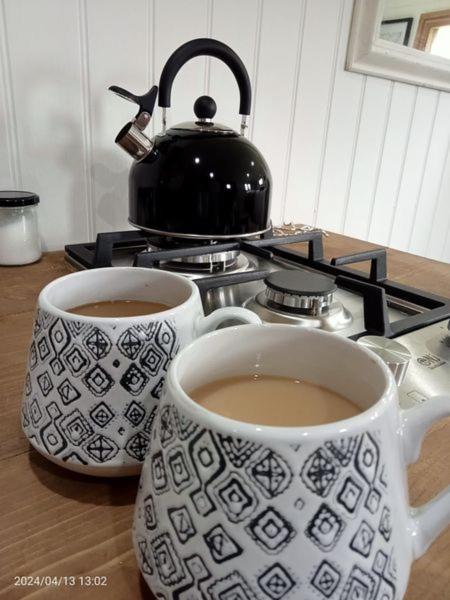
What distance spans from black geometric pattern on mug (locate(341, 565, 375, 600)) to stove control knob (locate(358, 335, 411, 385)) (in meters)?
0.22

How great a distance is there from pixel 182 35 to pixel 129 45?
4.1 inches

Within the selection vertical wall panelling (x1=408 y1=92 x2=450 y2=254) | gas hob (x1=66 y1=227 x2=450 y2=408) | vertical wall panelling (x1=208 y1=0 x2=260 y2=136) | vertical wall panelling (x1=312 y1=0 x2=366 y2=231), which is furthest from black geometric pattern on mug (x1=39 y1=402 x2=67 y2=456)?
vertical wall panelling (x1=408 y1=92 x2=450 y2=254)

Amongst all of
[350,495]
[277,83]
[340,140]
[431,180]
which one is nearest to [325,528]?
[350,495]

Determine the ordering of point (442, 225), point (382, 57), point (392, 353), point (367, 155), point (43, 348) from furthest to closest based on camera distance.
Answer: point (442, 225) < point (367, 155) < point (382, 57) < point (392, 353) < point (43, 348)

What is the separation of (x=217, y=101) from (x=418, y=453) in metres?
0.85

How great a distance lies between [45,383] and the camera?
274 mm

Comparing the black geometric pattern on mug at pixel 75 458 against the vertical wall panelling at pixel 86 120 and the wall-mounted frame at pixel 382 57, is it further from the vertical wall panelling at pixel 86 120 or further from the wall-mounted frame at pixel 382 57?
the wall-mounted frame at pixel 382 57

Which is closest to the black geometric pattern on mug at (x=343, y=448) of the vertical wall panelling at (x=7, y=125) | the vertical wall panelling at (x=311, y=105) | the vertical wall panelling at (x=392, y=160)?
the vertical wall panelling at (x=7, y=125)

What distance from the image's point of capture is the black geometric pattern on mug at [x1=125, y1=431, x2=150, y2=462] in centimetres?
27

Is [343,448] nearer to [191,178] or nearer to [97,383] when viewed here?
[97,383]

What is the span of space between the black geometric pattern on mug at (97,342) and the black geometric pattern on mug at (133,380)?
0.06 ft

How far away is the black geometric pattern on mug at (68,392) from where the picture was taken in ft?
0.87

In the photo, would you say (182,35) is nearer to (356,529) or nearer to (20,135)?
(20,135)

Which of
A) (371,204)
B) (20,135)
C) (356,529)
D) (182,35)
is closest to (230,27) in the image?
(182,35)
